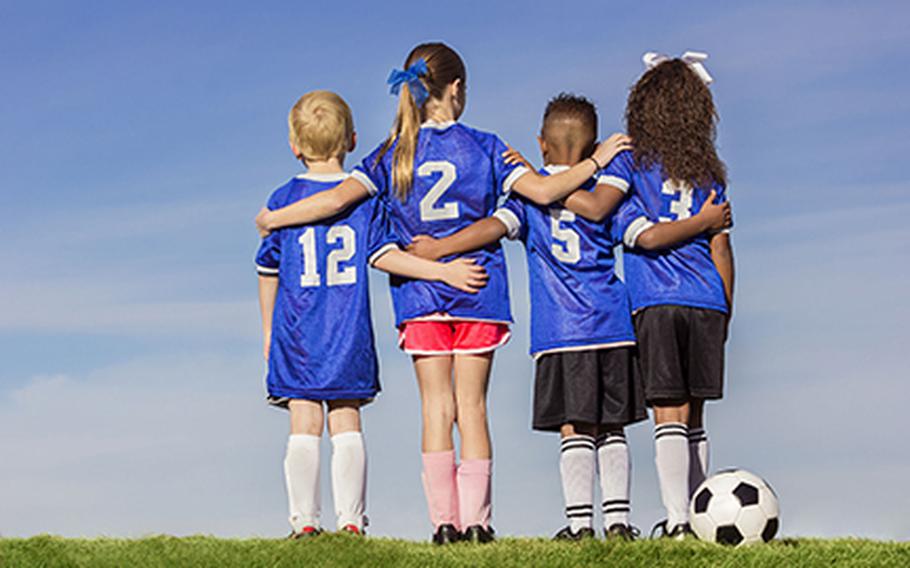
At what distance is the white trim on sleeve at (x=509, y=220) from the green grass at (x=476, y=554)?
2.12 m

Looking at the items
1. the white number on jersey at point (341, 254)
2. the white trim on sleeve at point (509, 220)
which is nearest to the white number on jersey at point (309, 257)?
the white number on jersey at point (341, 254)

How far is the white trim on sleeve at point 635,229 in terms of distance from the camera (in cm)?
802

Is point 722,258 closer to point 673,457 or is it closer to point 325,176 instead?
point 673,457

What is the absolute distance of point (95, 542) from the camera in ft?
31.6

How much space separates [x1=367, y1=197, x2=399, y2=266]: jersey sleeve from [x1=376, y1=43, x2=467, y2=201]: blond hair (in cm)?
27

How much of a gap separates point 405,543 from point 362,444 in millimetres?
778

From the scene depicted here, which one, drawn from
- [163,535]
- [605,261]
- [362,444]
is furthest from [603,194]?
[163,535]

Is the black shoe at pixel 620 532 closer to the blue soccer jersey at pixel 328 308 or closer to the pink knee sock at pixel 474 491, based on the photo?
the pink knee sock at pixel 474 491

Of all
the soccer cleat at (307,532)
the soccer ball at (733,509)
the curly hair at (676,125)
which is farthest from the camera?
the curly hair at (676,125)

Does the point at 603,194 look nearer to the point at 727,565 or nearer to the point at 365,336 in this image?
the point at 365,336

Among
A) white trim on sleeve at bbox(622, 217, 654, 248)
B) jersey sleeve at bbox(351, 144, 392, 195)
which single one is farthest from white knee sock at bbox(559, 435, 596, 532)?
jersey sleeve at bbox(351, 144, 392, 195)

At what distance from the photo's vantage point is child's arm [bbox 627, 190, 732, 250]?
799 centimetres

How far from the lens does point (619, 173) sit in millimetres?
8133

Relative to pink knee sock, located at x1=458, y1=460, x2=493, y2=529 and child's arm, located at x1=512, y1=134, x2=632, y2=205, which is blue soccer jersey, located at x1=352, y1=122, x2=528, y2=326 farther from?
pink knee sock, located at x1=458, y1=460, x2=493, y2=529
